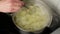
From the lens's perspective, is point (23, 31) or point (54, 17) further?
point (54, 17)

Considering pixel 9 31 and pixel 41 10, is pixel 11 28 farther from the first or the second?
pixel 41 10

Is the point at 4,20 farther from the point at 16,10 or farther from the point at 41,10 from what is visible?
the point at 41,10

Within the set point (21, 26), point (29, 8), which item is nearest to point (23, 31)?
point (21, 26)

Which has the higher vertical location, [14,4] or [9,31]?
[14,4]

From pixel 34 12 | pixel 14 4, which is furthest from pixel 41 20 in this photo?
pixel 14 4

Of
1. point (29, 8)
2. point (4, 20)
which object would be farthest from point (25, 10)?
point (4, 20)

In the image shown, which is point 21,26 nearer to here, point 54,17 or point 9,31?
point 9,31

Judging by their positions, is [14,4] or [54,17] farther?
[54,17]

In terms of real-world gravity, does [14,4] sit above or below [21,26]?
above
